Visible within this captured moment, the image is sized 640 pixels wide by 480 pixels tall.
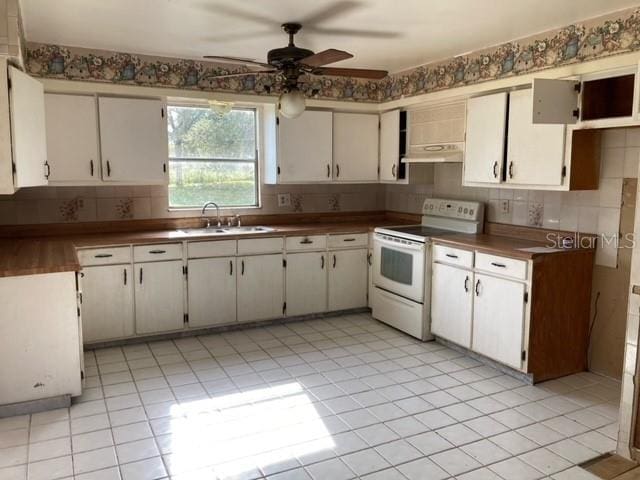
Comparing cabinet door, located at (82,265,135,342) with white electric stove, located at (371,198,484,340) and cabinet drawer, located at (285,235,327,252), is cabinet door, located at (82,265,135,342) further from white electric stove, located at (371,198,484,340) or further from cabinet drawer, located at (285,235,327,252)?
white electric stove, located at (371,198,484,340)

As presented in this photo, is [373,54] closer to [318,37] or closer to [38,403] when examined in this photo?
[318,37]

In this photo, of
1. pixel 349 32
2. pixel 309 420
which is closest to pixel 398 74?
pixel 349 32

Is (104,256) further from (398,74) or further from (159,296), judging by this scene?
(398,74)

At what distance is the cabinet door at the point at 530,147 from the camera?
354 centimetres

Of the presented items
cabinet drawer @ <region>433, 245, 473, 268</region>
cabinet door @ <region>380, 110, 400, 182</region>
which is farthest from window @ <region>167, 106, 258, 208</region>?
cabinet drawer @ <region>433, 245, 473, 268</region>

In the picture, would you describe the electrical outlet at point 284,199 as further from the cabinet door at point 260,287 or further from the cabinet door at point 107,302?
the cabinet door at point 107,302

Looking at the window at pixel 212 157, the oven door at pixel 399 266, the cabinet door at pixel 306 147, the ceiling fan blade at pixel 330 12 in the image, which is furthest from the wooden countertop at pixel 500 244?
the window at pixel 212 157

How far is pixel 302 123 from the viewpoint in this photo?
16.9ft

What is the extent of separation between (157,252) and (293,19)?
2180mm

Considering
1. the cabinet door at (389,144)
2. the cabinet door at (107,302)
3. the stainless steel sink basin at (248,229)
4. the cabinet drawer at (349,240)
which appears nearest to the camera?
the cabinet door at (107,302)

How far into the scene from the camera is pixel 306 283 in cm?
499

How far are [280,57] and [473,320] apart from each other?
2.38 m

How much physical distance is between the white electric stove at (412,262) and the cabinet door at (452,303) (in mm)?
91

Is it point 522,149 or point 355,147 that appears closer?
point 522,149
